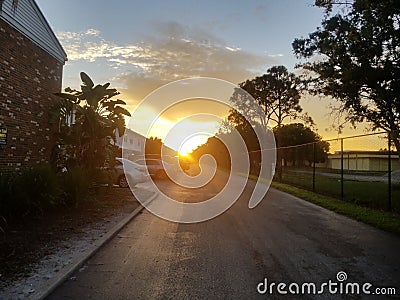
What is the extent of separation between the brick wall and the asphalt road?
6596 mm

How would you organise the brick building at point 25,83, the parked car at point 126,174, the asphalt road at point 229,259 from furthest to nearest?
the parked car at point 126,174
the brick building at point 25,83
the asphalt road at point 229,259

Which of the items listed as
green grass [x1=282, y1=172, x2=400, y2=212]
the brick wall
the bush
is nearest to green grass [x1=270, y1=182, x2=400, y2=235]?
green grass [x1=282, y1=172, x2=400, y2=212]

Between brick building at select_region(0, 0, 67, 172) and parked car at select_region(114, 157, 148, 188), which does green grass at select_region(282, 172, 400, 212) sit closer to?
parked car at select_region(114, 157, 148, 188)

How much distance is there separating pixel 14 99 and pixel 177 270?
35.1ft

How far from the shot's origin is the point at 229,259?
6.37m

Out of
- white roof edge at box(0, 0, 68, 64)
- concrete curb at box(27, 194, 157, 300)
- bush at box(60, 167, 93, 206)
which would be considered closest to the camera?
concrete curb at box(27, 194, 157, 300)

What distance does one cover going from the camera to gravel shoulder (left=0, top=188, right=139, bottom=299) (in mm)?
5156

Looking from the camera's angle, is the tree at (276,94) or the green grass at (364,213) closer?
the green grass at (364,213)

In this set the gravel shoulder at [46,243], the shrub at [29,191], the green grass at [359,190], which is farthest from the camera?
the green grass at [359,190]

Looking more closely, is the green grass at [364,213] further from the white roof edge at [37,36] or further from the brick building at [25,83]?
the white roof edge at [37,36]

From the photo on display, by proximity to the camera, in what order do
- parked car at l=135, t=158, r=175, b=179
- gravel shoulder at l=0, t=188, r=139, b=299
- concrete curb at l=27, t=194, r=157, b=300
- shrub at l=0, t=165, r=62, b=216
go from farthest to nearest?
parked car at l=135, t=158, r=175, b=179 → shrub at l=0, t=165, r=62, b=216 → gravel shoulder at l=0, t=188, r=139, b=299 → concrete curb at l=27, t=194, r=157, b=300

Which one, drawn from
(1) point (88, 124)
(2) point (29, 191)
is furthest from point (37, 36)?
(2) point (29, 191)

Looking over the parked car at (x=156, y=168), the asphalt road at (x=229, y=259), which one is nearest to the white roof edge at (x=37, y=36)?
the asphalt road at (x=229, y=259)

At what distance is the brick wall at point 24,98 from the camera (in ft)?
→ 43.8
